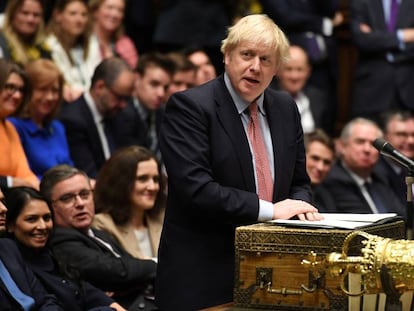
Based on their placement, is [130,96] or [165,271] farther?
[130,96]

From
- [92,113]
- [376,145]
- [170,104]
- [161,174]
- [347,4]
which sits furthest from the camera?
[347,4]

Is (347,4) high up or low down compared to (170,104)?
up

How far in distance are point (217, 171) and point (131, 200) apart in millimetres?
1712

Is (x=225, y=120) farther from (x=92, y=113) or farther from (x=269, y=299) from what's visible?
(x=92, y=113)

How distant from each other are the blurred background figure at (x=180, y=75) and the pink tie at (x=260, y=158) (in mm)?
3218

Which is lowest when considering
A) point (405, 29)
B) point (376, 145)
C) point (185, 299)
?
point (185, 299)

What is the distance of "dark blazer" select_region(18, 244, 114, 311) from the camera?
4.67m

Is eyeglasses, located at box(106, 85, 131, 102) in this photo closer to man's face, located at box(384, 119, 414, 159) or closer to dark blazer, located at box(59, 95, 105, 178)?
dark blazer, located at box(59, 95, 105, 178)

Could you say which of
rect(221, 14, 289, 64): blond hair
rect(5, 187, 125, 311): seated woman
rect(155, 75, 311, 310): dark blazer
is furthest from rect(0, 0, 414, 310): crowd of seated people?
rect(221, 14, 289, 64): blond hair

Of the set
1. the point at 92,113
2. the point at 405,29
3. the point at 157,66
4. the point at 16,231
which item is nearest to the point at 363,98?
the point at 405,29

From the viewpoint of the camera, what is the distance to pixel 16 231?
15.7ft

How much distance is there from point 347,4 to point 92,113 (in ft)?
7.93

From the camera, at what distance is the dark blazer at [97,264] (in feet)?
16.5

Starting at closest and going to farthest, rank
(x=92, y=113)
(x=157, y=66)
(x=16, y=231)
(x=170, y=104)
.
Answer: (x=170, y=104)
(x=16, y=231)
(x=92, y=113)
(x=157, y=66)
